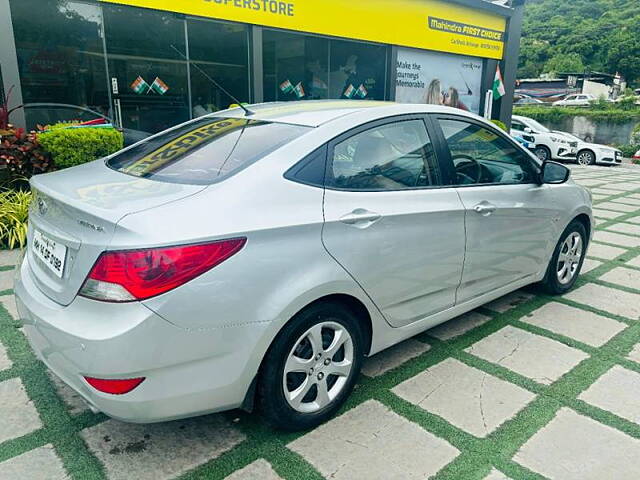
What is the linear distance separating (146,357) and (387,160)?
5.30 ft

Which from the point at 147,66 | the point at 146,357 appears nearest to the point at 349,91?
the point at 147,66

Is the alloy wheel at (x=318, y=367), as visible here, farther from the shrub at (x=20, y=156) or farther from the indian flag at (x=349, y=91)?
the indian flag at (x=349, y=91)

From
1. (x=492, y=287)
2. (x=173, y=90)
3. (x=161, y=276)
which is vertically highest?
(x=173, y=90)

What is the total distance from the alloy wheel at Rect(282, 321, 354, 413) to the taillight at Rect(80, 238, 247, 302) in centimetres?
63

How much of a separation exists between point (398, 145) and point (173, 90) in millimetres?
7526

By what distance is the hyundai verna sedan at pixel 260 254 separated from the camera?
1.91 m

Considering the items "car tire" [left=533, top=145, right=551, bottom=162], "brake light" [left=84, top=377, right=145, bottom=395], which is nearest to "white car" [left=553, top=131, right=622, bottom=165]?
"car tire" [left=533, top=145, right=551, bottom=162]

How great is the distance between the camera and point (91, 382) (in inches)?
76.4

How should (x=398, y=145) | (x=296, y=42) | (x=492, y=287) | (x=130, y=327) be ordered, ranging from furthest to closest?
(x=296, y=42) < (x=492, y=287) < (x=398, y=145) < (x=130, y=327)

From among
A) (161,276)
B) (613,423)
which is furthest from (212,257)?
(613,423)

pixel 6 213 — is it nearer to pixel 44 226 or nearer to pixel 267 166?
pixel 44 226

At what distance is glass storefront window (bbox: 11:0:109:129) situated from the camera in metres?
7.48

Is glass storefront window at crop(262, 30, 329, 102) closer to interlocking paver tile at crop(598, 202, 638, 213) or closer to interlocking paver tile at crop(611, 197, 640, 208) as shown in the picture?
interlocking paver tile at crop(598, 202, 638, 213)

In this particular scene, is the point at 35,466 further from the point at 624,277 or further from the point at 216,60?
the point at 216,60
